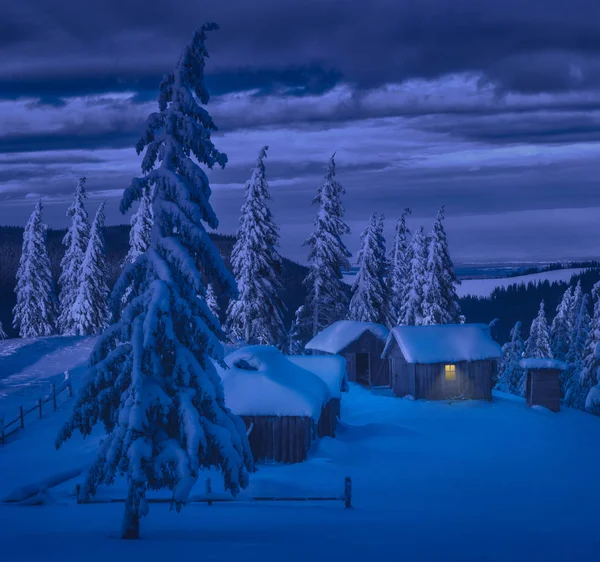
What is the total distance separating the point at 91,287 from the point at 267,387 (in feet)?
104

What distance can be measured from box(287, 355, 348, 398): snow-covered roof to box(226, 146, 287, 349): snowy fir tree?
29.0 ft

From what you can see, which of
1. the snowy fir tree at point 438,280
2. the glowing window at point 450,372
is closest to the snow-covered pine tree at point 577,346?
the snowy fir tree at point 438,280

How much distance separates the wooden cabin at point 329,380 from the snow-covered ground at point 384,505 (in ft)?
2.49

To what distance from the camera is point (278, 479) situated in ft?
74.6

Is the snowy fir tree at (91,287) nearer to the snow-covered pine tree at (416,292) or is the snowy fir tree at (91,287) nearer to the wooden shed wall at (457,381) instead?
the snow-covered pine tree at (416,292)

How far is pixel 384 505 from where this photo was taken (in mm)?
19984

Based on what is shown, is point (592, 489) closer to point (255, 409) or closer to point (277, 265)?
point (255, 409)

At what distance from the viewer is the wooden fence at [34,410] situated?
2796 cm

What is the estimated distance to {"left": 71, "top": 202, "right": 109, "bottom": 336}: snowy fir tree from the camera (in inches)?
2094

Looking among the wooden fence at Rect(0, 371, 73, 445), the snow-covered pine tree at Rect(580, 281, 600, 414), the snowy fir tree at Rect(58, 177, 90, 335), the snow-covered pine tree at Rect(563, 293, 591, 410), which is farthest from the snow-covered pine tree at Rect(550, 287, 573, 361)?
the wooden fence at Rect(0, 371, 73, 445)

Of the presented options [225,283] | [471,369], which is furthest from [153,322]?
[471,369]

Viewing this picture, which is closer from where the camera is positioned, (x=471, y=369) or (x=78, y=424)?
(x=78, y=424)

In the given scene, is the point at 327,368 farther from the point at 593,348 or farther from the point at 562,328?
the point at 562,328

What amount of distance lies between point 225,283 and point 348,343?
31.1 metres
